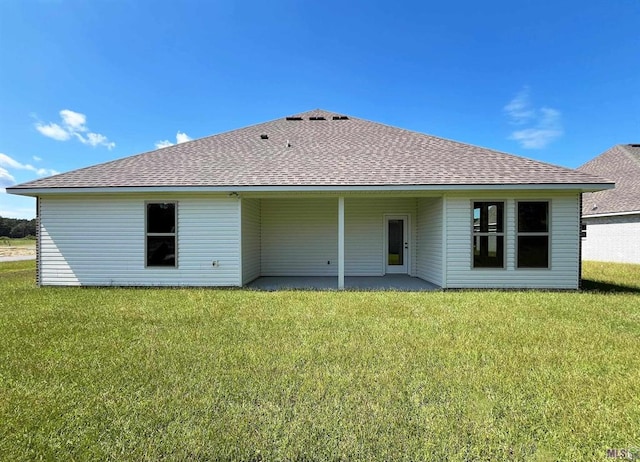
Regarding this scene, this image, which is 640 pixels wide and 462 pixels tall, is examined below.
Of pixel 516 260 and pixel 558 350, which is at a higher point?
pixel 516 260

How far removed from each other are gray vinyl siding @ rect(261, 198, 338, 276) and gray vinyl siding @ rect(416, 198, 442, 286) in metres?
3.10

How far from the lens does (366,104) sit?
58.9 feet

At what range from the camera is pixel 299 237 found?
1220 cm

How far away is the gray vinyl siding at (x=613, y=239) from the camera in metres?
15.9

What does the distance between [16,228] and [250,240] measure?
2994 inches

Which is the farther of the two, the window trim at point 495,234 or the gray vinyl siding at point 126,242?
the gray vinyl siding at point 126,242

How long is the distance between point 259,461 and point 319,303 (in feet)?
16.1

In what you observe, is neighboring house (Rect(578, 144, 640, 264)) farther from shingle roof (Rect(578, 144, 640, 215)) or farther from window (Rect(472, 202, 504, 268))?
window (Rect(472, 202, 504, 268))

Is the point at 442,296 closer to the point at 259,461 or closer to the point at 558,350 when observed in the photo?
the point at 558,350

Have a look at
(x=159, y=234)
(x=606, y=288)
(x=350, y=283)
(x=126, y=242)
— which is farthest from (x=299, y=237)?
(x=606, y=288)

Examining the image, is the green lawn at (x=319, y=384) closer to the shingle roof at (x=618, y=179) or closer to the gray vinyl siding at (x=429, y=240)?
the gray vinyl siding at (x=429, y=240)

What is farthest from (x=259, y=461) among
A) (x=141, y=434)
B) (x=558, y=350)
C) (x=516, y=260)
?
(x=516, y=260)

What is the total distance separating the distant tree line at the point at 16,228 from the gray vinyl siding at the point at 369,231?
71.4 meters

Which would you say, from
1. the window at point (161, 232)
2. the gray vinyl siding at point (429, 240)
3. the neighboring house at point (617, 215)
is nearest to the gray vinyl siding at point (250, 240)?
the window at point (161, 232)
